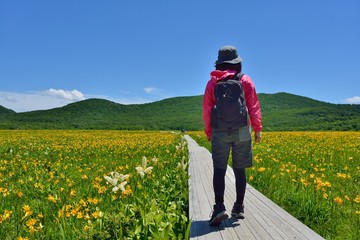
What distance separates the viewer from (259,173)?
23.6 ft

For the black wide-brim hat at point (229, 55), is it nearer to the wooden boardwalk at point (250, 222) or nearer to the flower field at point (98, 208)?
the flower field at point (98, 208)

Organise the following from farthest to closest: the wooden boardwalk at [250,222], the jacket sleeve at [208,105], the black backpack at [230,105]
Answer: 1. the jacket sleeve at [208,105]
2. the black backpack at [230,105]
3. the wooden boardwalk at [250,222]

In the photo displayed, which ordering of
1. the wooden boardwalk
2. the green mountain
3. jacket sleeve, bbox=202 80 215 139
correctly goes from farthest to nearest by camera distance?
the green mountain < jacket sleeve, bbox=202 80 215 139 < the wooden boardwalk

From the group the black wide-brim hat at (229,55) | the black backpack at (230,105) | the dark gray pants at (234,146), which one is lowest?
the dark gray pants at (234,146)

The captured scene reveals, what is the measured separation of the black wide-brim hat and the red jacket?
0.17m

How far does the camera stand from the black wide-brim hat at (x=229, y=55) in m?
3.99

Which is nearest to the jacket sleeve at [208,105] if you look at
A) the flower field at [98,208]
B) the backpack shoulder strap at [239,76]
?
the backpack shoulder strap at [239,76]

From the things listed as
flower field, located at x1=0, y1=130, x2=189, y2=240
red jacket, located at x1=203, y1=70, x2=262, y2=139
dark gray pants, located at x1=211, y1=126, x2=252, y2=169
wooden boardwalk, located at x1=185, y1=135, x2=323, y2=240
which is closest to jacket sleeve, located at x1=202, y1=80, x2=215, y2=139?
red jacket, located at x1=203, y1=70, x2=262, y2=139

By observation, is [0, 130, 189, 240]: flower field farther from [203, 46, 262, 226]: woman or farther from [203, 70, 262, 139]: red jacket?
[203, 70, 262, 139]: red jacket

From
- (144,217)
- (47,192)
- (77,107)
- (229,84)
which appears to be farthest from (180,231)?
(77,107)

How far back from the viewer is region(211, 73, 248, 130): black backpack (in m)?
3.74

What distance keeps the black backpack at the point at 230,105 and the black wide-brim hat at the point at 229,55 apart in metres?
0.32

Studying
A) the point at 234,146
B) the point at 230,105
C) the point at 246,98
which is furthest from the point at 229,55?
the point at 234,146

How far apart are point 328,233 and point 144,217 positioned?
7.81ft
